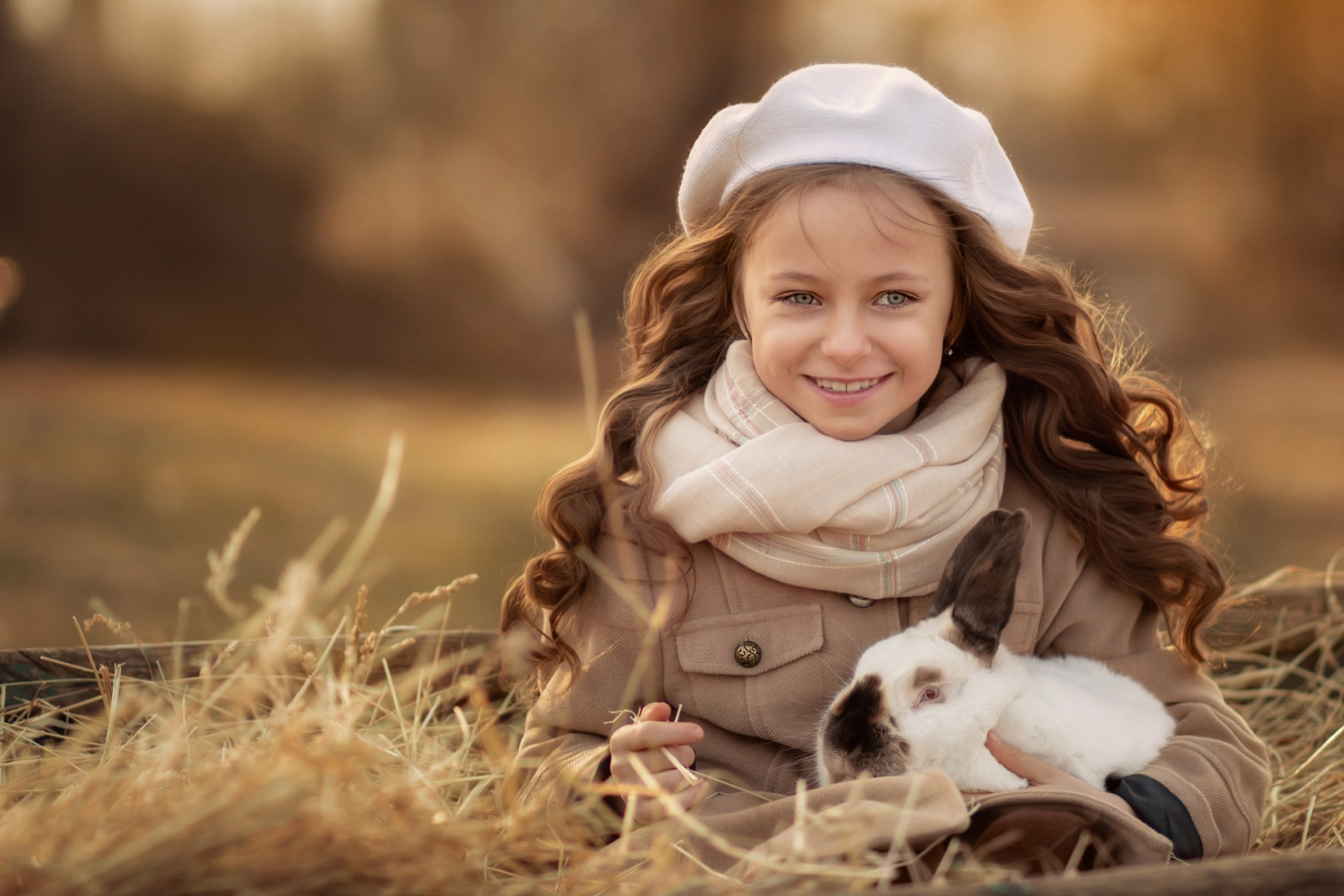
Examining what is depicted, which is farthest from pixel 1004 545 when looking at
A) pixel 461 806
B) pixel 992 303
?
pixel 461 806

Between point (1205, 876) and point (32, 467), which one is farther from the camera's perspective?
point (32, 467)

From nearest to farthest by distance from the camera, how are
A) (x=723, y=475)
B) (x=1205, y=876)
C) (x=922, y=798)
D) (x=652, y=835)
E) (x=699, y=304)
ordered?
(x=1205, y=876) < (x=922, y=798) < (x=652, y=835) < (x=723, y=475) < (x=699, y=304)

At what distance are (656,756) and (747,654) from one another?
0.75ft

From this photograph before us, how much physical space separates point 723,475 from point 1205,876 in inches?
33.2

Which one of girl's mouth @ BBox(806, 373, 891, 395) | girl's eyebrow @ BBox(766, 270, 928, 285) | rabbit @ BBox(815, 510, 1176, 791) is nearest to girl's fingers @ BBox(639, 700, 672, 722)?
rabbit @ BBox(815, 510, 1176, 791)

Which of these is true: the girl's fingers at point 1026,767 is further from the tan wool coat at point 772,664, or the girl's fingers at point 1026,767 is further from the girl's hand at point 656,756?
the girl's hand at point 656,756

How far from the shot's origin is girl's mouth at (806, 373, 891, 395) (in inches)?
67.5

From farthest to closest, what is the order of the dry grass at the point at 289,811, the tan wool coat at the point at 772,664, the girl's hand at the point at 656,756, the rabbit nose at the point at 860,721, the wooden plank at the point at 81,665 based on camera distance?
the wooden plank at the point at 81,665, the tan wool coat at the point at 772,664, the girl's hand at the point at 656,756, the rabbit nose at the point at 860,721, the dry grass at the point at 289,811

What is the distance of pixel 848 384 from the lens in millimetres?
1715

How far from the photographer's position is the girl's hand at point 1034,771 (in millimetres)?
1477

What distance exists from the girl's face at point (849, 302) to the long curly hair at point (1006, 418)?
0.13ft

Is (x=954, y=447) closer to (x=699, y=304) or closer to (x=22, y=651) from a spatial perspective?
(x=699, y=304)

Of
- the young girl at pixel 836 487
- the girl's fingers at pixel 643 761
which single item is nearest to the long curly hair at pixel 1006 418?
the young girl at pixel 836 487

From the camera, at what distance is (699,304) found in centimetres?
197
